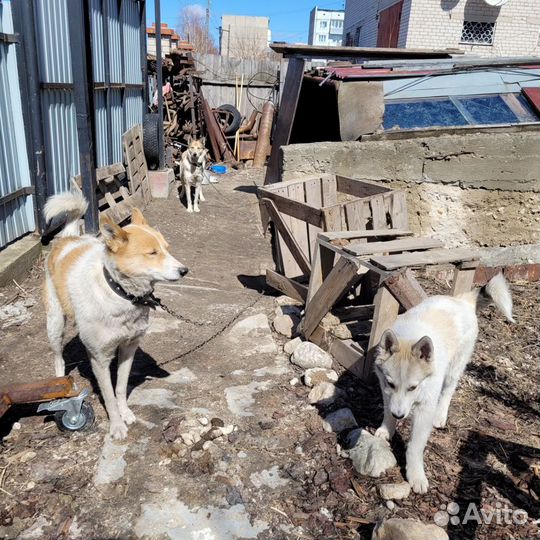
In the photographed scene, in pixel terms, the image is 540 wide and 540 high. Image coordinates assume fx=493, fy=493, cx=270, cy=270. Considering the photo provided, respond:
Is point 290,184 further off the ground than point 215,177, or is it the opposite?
point 290,184

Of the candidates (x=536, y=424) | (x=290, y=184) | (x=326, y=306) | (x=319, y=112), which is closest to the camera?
(x=536, y=424)

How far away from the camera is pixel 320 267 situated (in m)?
4.62

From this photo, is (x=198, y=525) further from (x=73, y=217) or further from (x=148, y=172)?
(x=148, y=172)

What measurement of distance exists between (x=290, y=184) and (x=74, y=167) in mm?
3375

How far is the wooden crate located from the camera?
511cm

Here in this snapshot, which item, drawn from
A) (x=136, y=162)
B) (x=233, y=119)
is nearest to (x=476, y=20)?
(x=233, y=119)

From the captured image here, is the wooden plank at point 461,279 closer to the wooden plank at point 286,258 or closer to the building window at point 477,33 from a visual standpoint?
the wooden plank at point 286,258

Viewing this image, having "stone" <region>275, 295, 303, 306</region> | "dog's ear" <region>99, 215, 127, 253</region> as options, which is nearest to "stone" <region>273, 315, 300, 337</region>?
"stone" <region>275, 295, 303, 306</region>

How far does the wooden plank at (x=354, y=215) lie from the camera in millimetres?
5145

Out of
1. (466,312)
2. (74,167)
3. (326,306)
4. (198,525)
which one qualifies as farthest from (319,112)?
(198,525)

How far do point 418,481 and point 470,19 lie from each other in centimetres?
1937

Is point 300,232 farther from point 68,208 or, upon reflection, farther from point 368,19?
point 368,19

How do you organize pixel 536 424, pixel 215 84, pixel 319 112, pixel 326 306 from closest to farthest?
pixel 536 424, pixel 326 306, pixel 319 112, pixel 215 84

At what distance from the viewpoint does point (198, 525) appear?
8.60ft
